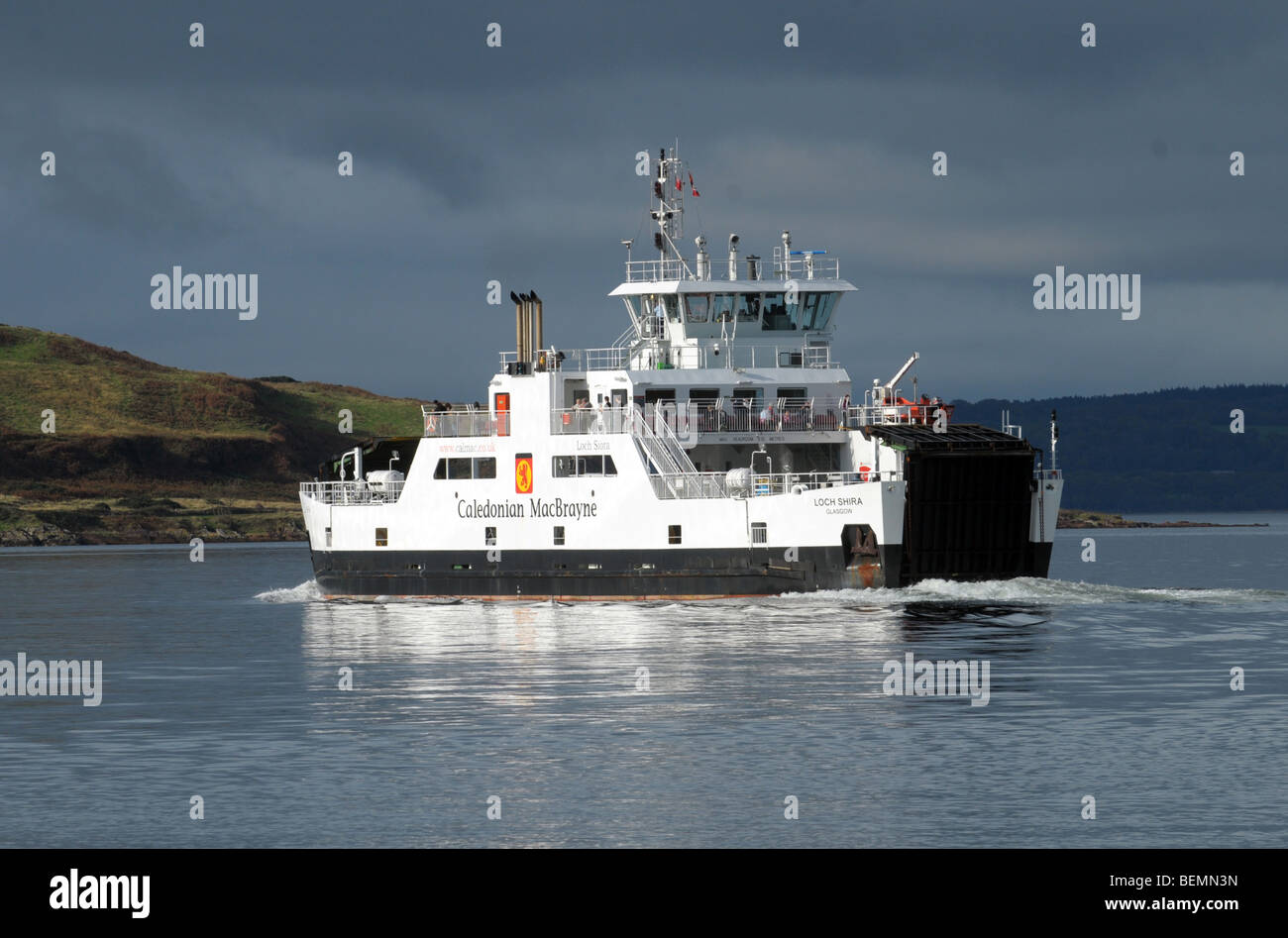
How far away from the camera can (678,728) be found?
2603cm

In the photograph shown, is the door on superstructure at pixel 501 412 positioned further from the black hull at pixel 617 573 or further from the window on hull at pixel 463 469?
the black hull at pixel 617 573

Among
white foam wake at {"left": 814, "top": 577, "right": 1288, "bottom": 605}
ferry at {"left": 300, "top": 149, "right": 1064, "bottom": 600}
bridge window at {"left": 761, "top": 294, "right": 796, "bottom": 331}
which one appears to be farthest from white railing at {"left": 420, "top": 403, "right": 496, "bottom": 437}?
white foam wake at {"left": 814, "top": 577, "right": 1288, "bottom": 605}

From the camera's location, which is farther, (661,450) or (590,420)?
(590,420)

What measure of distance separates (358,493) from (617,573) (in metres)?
11.0

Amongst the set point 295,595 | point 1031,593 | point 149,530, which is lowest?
point 295,595

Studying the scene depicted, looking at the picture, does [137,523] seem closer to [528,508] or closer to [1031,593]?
[528,508]

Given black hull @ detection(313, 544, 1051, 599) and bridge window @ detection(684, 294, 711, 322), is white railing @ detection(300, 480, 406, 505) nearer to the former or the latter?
black hull @ detection(313, 544, 1051, 599)

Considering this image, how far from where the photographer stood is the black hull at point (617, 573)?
1786 inches

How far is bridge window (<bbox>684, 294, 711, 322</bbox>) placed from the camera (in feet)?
176

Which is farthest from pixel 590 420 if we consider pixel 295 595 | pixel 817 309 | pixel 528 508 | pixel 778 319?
pixel 295 595

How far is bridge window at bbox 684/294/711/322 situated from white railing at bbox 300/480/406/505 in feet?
34.7

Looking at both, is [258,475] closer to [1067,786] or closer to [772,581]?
[772,581]

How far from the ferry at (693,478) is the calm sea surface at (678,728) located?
1.23m

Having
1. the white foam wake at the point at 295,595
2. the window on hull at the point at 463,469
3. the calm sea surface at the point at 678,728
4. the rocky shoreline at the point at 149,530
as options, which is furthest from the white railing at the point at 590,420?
the rocky shoreline at the point at 149,530
